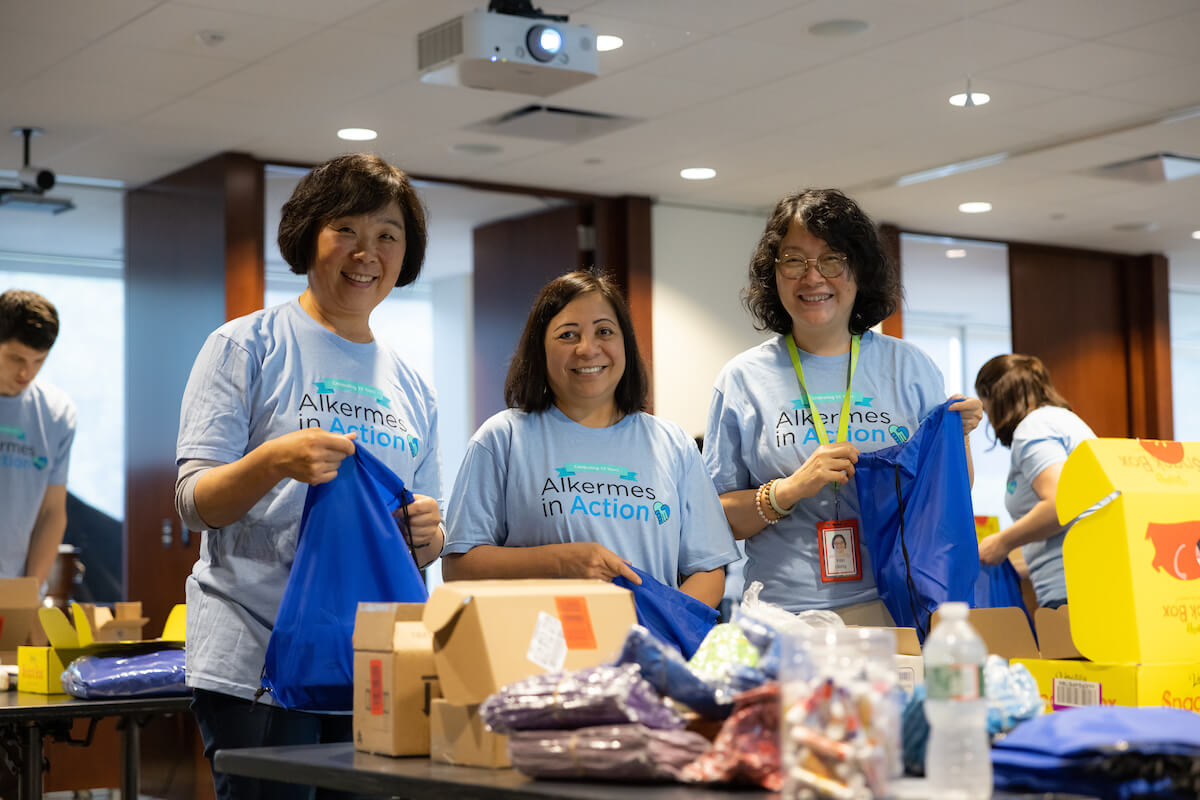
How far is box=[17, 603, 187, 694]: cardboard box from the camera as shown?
3.21 meters

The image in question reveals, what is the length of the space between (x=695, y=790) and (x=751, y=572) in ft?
3.67

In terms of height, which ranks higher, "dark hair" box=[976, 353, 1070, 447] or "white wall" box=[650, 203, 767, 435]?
"white wall" box=[650, 203, 767, 435]

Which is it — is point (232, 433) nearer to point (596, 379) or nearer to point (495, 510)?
point (495, 510)

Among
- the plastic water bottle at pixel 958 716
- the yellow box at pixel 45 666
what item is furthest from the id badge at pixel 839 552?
the yellow box at pixel 45 666

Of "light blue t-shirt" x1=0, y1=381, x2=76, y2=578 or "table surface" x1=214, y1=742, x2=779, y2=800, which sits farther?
"light blue t-shirt" x1=0, y1=381, x2=76, y2=578

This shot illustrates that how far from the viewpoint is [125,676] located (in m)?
3.09

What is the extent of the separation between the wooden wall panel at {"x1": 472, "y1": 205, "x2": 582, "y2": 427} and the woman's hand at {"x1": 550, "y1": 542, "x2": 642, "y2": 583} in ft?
17.4

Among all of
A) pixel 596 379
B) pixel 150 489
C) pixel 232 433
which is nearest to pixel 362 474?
pixel 232 433

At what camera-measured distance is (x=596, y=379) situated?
8.02ft

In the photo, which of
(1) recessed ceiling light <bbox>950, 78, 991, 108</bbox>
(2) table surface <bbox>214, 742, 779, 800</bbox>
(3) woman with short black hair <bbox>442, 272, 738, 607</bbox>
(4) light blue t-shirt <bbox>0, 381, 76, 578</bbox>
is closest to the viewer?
(2) table surface <bbox>214, 742, 779, 800</bbox>

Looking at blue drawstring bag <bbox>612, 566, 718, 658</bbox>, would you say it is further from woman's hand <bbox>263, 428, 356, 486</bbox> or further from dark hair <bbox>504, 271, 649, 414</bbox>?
woman's hand <bbox>263, 428, 356, 486</bbox>

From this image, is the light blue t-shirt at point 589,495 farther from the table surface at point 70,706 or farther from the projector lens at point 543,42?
the projector lens at point 543,42

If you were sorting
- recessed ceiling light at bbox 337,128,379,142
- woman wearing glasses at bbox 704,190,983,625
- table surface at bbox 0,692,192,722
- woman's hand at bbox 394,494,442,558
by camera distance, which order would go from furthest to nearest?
recessed ceiling light at bbox 337,128,379,142
table surface at bbox 0,692,192,722
woman wearing glasses at bbox 704,190,983,625
woman's hand at bbox 394,494,442,558

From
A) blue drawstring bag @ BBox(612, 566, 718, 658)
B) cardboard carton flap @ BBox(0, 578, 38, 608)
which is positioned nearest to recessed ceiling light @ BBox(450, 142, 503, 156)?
cardboard carton flap @ BBox(0, 578, 38, 608)
